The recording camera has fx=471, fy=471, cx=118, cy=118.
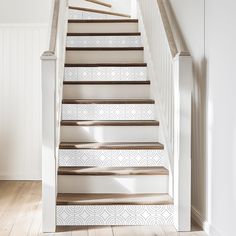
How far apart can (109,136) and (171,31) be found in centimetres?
107

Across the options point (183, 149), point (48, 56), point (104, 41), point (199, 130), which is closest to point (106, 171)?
point (183, 149)

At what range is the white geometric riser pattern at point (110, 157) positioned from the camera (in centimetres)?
387

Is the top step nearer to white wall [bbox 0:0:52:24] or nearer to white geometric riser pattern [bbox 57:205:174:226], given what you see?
white wall [bbox 0:0:52:24]

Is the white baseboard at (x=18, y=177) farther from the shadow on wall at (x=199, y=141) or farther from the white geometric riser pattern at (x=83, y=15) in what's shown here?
the shadow on wall at (x=199, y=141)

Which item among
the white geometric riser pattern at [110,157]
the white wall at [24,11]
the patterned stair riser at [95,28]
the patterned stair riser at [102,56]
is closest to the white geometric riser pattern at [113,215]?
the white geometric riser pattern at [110,157]

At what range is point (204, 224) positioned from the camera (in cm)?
339

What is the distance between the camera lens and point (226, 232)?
116 inches

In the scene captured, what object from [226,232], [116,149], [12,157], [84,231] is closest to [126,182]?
[116,149]

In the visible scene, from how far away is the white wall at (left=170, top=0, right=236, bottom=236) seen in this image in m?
2.86

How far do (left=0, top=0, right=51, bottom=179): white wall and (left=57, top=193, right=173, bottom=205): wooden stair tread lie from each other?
2.03 m

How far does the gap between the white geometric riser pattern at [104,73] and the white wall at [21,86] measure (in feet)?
2.97

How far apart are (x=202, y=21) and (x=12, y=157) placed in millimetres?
3104

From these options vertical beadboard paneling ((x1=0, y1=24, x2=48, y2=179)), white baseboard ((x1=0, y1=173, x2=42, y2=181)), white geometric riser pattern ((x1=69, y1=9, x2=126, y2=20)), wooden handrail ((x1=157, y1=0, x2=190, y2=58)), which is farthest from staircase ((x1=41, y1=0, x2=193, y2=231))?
white baseboard ((x1=0, y1=173, x2=42, y2=181))

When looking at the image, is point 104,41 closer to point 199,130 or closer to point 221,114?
point 199,130
